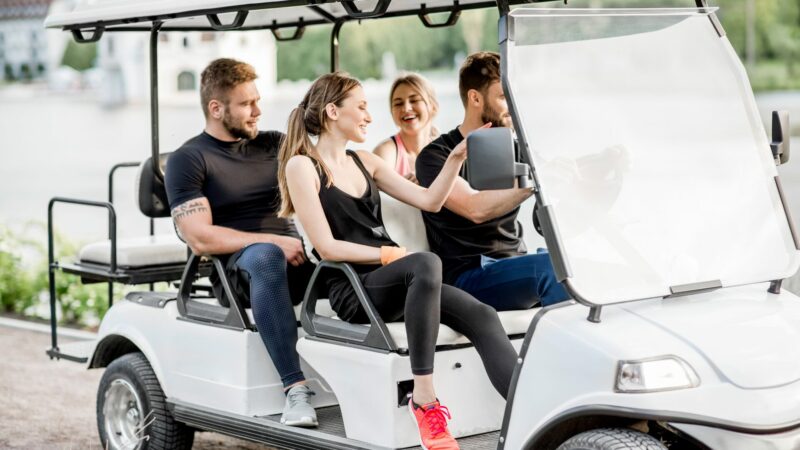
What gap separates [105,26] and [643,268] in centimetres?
264

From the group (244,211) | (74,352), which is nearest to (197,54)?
(244,211)

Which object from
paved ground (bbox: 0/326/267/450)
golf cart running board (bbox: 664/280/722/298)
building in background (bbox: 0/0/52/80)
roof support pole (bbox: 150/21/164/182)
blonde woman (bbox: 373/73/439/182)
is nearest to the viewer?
golf cart running board (bbox: 664/280/722/298)

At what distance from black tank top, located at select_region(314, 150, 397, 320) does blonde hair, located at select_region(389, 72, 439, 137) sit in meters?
1.59

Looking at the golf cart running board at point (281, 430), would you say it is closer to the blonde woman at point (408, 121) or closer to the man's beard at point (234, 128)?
the man's beard at point (234, 128)

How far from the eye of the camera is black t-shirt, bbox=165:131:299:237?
4.66 meters

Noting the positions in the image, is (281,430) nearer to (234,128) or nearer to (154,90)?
(234,128)

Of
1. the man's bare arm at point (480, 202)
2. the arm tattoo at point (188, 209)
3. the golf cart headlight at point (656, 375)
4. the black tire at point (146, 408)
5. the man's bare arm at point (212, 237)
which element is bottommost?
the black tire at point (146, 408)

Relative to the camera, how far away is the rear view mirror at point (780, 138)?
3633 millimetres

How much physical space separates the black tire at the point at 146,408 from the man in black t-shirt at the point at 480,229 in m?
1.29

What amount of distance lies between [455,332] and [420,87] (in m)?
2.11

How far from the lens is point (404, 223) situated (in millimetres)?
4629

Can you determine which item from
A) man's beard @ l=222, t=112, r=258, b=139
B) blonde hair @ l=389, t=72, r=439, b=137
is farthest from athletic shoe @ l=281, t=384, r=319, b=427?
blonde hair @ l=389, t=72, r=439, b=137

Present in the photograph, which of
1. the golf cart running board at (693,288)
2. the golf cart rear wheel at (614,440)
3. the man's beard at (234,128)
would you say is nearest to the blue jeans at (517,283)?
the golf cart running board at (693,288)

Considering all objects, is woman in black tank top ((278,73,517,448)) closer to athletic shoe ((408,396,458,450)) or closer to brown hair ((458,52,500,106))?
athletic shoe ((408,396,458,450))
